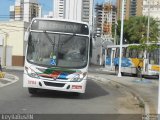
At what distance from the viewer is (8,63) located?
60625 millimetres

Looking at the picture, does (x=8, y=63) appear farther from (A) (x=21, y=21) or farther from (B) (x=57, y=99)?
(B) (x=57, y=99)

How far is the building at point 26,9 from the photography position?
52844 millimetres

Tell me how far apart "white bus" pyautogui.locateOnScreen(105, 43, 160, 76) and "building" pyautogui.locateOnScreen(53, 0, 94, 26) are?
480 cm

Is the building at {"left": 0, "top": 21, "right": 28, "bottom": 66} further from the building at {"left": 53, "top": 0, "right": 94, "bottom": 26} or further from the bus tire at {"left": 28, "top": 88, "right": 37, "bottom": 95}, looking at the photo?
the bus tire at {"left": 28, "top": 88, "right": 37, "bottom": 95}

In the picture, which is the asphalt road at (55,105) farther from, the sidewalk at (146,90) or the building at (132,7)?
the building at (132,7)

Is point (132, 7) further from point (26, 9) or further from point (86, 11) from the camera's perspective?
point (86, 11)

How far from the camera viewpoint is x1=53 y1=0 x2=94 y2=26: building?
115 ft

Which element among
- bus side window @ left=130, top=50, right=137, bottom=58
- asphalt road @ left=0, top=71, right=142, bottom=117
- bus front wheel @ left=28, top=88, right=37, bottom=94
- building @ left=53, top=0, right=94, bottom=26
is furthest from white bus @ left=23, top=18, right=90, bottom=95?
bus side window @ left=130, top=50, right=137, bottom=58

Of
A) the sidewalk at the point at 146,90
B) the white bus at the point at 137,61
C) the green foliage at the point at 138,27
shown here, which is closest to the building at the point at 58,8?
the white bus at the point at 137,61

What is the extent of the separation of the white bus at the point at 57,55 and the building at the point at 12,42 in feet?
139

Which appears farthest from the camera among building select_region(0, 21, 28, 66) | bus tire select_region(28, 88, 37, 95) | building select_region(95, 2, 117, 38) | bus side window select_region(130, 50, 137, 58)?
building select_region(95, 2, 117, 38)

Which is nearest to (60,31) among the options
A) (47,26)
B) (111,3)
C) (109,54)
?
(47,26)

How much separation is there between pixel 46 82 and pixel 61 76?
61 centimetres

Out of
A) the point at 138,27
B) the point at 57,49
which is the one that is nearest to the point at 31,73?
the point at 57,49
